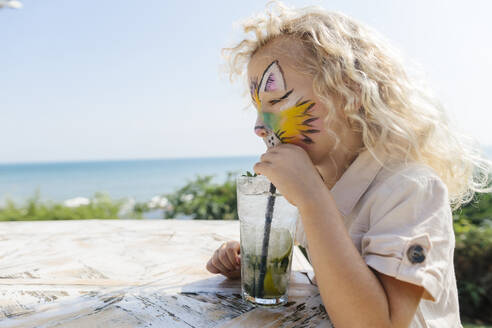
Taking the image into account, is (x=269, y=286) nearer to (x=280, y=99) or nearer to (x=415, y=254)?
(x=415, y=254)

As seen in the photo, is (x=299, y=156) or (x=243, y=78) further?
(x=243, y=78)

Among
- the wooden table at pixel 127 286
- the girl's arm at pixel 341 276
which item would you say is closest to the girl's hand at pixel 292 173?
the girl's arm at pixel 341 276

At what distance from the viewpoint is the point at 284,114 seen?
3.30ft

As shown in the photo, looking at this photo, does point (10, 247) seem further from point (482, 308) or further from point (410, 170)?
point (482, 308)

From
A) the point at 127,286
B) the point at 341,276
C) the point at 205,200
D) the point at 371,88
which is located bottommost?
the point at 205,200

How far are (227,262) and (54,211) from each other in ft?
14.0

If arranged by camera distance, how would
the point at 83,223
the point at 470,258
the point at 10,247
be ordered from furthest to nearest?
1. the point at 470,258
2. the point at 83,223
3. the point at 10,247

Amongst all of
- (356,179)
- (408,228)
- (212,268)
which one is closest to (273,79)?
(356,179)

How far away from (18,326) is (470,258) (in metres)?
3.34

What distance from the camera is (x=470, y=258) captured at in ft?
10.1

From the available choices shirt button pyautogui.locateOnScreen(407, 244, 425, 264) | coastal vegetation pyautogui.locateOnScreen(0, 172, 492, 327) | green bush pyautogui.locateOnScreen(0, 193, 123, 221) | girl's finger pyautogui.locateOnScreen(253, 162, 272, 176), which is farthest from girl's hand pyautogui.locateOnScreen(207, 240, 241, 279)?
green bush pyautogui.locateOnScreen(0, 193, 123, 221)

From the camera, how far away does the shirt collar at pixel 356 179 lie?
3.29ft

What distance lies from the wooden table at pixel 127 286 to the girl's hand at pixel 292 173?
320 millimetres

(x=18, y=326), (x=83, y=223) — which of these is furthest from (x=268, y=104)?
(x=83, y=223)
